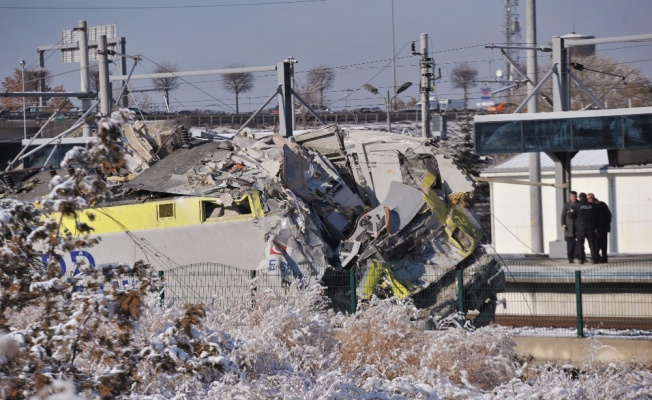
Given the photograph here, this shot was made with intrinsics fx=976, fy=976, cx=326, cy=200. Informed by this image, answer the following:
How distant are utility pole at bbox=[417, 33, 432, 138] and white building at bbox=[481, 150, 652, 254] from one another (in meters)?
4.13

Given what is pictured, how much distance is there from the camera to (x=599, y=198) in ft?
105

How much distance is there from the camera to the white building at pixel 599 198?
31297mm

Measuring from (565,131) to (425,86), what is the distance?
6529mm

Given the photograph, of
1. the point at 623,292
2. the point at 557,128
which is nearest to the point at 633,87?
the point at 557,128

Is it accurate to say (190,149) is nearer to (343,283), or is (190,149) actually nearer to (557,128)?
(343,283)

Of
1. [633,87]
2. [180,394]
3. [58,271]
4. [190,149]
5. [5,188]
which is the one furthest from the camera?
[633,87]

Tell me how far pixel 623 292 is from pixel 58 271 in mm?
11847

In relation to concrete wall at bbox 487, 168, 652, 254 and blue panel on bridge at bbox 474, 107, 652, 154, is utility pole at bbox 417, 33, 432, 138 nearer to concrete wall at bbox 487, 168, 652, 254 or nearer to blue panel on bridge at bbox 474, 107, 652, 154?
blue panel on bridge at bbox 474, 107, 652, 154

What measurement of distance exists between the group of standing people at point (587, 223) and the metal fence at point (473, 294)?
12.6 ft

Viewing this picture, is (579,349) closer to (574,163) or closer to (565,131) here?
(565,131)

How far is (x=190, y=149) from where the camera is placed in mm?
19625

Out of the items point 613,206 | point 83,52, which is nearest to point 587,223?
point 613,206

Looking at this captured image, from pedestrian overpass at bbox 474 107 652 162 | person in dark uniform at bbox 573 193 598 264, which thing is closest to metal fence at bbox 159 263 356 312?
person in dark uniform at bbox 573 193 598 264

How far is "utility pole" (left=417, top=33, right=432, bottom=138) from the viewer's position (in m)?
27.9
